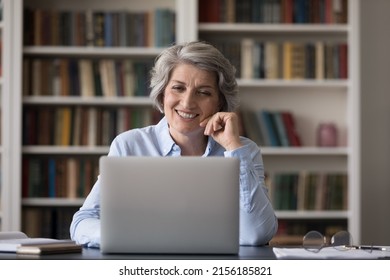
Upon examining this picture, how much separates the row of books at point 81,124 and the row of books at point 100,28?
426 millimetres

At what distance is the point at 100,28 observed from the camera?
5008 mm

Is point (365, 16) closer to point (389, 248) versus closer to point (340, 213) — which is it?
point (340, 213)

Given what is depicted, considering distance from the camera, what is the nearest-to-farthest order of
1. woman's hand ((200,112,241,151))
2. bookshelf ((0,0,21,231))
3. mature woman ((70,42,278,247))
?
woman's hand ((200,112,241,151)) → mature woman ((70,42,278,247)) → bookshelf ((0,0,21,231))

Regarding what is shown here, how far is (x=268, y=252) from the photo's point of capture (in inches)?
82.3

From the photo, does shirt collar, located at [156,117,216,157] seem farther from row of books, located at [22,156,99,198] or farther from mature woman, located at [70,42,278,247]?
row of books, located at [22,156,99,198]

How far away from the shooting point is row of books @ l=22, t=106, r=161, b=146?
500 centimetres

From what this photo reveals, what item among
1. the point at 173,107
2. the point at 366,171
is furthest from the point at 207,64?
the point at 366,171

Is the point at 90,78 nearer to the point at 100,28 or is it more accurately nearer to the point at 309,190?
the point at 100,28

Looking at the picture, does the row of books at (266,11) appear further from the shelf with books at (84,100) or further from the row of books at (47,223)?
the row of books at (47,223)

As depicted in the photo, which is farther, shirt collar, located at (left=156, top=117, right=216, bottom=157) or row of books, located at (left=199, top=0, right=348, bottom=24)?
row of books, located at (left=199, top=0, right=348, bottom=24)

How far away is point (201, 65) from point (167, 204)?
1.09 meters

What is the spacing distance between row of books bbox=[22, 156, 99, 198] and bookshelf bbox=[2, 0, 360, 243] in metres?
0.03

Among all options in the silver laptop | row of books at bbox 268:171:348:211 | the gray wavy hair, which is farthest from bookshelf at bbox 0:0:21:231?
the silver laptop

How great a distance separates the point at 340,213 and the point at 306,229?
0.79 ft
